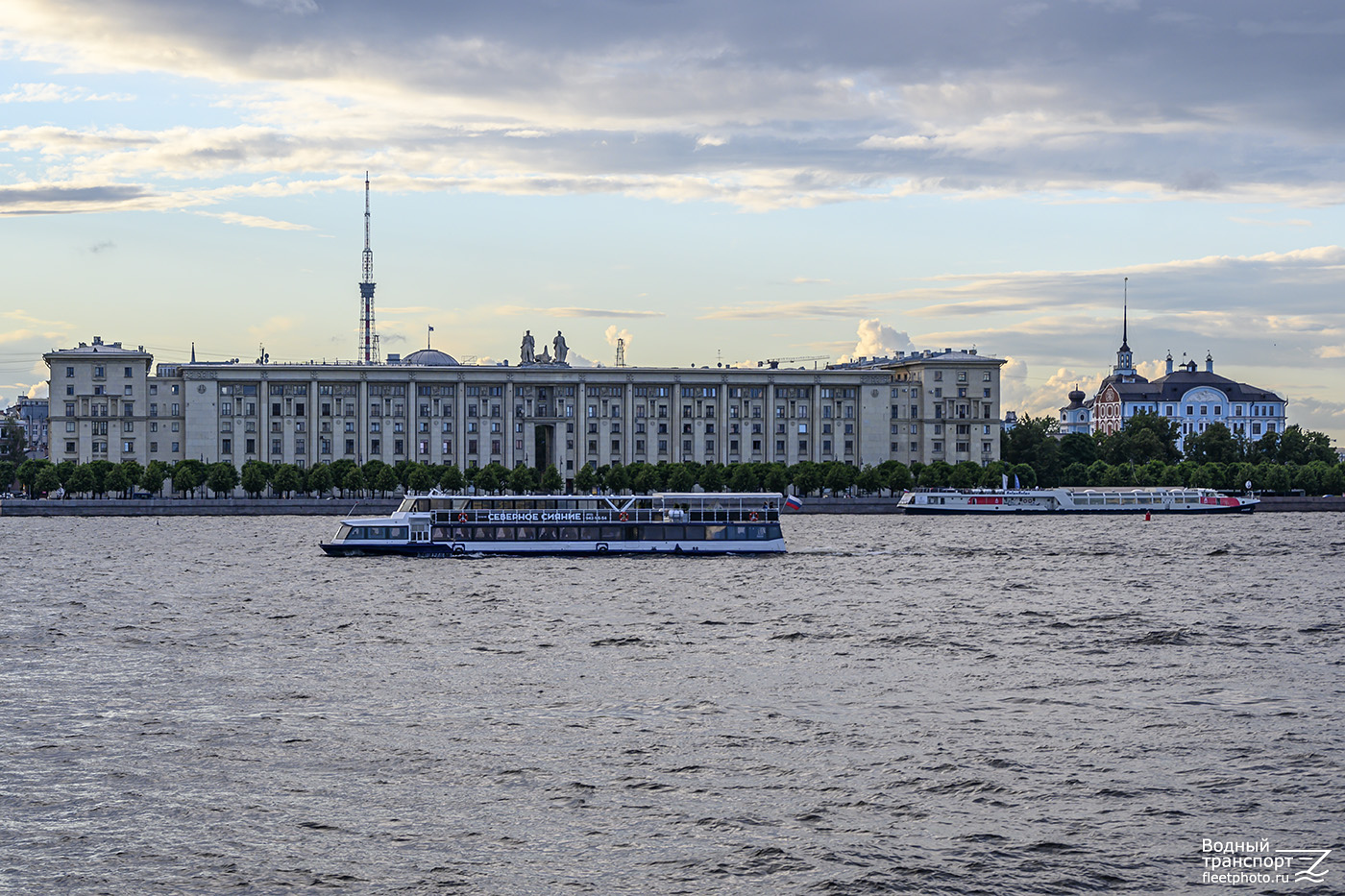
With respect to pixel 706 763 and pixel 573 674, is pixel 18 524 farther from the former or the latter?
pixel 706 763

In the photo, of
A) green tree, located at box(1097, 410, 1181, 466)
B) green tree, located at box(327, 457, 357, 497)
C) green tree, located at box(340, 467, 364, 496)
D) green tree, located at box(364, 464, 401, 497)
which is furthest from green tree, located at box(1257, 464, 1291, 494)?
green tree, located at box(327, 457, 357, 497)

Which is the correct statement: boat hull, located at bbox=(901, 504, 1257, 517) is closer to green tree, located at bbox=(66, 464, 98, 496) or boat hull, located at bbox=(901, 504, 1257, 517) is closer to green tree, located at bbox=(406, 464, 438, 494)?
green tree, located at bbox=(406, 464, 438, 494)

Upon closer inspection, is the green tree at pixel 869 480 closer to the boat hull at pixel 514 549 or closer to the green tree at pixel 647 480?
the green tree at pixel 647 480

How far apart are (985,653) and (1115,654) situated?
345 cm

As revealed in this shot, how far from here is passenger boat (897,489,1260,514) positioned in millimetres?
147750

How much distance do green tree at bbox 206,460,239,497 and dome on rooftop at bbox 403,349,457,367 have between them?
31.5m

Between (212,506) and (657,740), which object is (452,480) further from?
(657,740)

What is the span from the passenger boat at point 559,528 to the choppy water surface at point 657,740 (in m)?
23.4

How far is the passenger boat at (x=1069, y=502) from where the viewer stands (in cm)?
14775

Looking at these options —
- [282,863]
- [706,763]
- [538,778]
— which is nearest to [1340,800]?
[706,763]

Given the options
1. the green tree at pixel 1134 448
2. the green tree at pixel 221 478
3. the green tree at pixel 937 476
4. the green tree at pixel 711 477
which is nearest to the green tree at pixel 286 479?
the green tree at pixel 221 478

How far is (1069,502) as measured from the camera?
15138 centimetres

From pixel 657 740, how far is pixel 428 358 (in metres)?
157

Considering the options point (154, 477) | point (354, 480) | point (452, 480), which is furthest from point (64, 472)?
point (452, 480)
